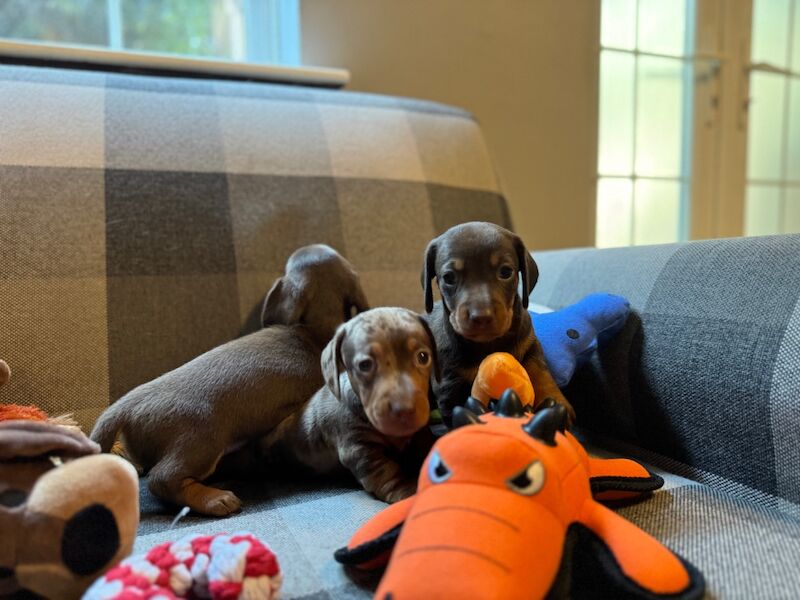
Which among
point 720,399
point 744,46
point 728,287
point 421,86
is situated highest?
point 744,46

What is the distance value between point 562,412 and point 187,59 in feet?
Answer: 5.18

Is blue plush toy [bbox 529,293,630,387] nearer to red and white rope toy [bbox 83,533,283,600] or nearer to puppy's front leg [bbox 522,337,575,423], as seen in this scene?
puppy's front leg [bbox 522,337,575,423]

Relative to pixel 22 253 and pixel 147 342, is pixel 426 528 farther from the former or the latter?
pixel 22 253

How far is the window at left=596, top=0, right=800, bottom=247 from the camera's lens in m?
2.83

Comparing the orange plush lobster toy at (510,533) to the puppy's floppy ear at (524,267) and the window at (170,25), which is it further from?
the window at (170,25)

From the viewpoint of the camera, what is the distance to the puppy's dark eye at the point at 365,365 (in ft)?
2.98

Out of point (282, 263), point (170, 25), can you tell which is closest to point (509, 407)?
point (282, 263)

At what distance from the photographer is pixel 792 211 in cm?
351

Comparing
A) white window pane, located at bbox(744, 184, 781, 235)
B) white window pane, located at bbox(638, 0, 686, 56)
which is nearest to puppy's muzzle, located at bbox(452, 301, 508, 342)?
white window pane, located at bbox(638, 0, 686, 56)

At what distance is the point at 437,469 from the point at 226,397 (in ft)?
1.56

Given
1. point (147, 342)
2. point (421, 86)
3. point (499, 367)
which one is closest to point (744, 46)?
point (421, 86)

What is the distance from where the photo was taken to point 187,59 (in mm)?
1829

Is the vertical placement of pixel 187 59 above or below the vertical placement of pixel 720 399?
above

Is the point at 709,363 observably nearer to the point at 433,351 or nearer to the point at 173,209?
the point at 433,351
